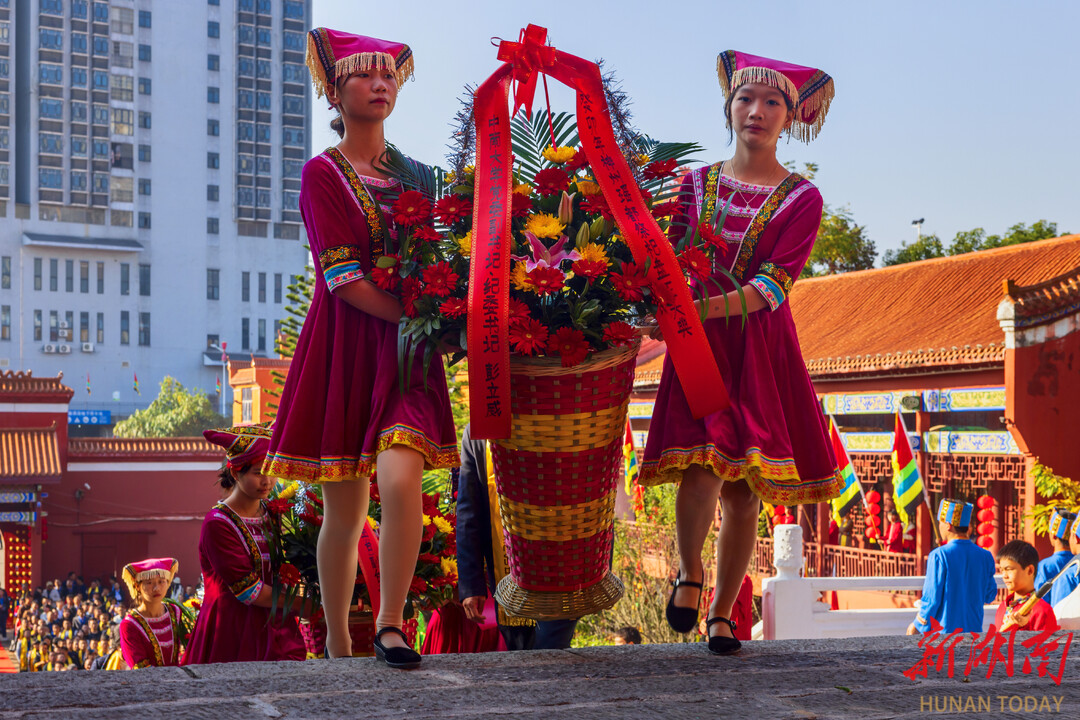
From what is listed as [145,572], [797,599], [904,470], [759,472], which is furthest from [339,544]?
[904,470]

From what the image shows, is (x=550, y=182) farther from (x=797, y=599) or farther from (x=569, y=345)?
(x=797, y=599)

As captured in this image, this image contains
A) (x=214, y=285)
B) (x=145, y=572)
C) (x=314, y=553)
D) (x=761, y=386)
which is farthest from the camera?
(x=214, y=285)

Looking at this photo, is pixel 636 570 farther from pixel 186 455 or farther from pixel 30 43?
pixel 30 43

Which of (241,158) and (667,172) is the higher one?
(241,158)

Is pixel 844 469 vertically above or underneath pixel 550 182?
underneath

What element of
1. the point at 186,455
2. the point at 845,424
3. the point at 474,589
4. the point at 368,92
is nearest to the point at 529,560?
the point at 474,589

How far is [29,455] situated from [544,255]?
1886 centimetres

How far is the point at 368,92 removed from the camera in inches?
116

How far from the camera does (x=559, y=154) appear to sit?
2.94 m

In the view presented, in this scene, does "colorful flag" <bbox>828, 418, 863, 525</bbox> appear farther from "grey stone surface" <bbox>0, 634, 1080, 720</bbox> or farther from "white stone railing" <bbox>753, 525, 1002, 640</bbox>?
"grey stone surface" <bbox>0, 634, 1080, 720</bbox>

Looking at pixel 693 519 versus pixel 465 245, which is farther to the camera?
pixel 693 519

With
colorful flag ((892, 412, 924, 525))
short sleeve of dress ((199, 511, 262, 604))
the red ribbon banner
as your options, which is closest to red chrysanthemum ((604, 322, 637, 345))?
the red ribbon banner

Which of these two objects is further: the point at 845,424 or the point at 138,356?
the point at 138,356

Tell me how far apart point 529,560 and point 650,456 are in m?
0.43
